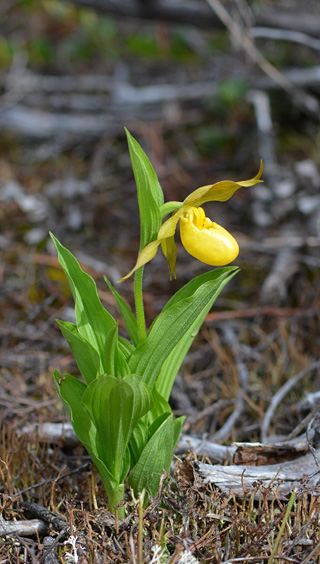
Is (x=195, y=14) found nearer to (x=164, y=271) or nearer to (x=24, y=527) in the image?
(x=164, y=271)

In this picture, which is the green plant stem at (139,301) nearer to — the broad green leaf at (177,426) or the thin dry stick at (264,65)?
the broad green leaf at (177,426)

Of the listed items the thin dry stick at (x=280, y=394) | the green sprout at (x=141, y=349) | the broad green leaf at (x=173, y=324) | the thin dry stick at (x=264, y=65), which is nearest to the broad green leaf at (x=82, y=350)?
the green sprout at (x=141, y=349)

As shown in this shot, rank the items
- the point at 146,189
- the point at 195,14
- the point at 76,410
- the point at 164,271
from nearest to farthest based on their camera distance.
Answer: the point at 146,189, the point at 76,410, the point at 164,271, the point at 195,14

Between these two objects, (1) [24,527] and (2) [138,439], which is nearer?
(1) [24,527]

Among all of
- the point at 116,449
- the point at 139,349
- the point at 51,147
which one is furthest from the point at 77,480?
the point at 51,147

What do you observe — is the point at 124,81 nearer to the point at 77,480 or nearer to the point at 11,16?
the point at 11,16

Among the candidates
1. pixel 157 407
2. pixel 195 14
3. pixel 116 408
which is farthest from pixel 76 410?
pixel 195 14

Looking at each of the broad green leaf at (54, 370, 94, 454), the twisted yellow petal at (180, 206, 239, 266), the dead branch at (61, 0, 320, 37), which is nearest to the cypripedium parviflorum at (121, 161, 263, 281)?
the twisted yellow petal at (180, 206, 239, 266)
